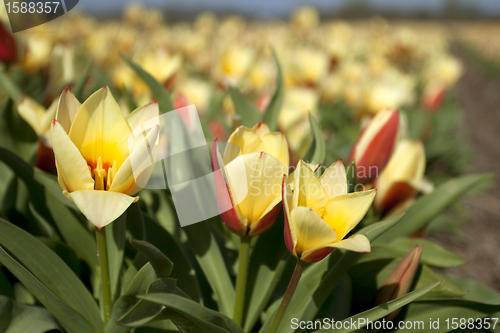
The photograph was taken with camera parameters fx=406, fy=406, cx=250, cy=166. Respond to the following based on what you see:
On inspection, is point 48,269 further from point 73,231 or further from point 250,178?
point 250,178

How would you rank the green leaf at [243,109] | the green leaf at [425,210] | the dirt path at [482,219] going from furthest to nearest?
1. the dirt path at [482,219]
2. the green leaf at [243,109]
3. the green leaf at [425,210]

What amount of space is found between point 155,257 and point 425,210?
0.61 m

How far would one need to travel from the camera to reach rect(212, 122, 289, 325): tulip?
0.47 meters

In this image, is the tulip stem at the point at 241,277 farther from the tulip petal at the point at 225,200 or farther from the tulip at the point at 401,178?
the tulip at the point at 401,178

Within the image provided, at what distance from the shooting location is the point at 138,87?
1.46 m

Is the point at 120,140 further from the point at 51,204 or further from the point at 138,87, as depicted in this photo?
the point at 138,87

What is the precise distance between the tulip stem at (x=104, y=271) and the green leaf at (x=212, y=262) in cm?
14

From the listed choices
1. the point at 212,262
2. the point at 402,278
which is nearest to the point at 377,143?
the point at 402,278

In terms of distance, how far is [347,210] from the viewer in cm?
46

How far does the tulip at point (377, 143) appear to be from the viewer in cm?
76

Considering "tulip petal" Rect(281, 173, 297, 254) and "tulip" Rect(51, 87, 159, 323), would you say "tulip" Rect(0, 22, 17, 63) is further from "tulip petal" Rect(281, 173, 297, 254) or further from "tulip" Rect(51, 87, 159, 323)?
"tulip petal" Rect(281, 173, 297, 254)

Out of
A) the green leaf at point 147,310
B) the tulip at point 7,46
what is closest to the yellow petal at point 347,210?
the green leaf at point 147,310

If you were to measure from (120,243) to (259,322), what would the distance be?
29 centimetres

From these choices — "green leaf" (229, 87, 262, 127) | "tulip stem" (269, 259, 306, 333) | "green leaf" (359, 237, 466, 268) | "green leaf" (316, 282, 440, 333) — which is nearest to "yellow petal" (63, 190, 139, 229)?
"tulip stem" (269, 259, 306, 333)
